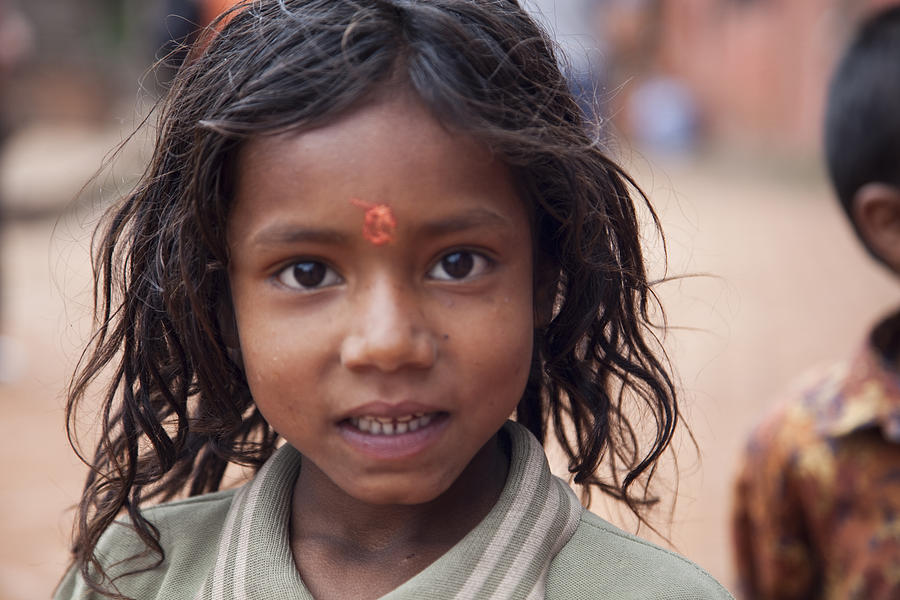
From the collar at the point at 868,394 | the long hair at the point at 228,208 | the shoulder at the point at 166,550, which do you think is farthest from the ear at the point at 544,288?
the collar at the point at 868,394

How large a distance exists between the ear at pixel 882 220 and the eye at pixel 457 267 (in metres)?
1.35

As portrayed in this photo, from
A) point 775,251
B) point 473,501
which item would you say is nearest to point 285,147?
point 473,501

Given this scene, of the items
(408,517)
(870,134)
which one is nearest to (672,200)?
(870,134)

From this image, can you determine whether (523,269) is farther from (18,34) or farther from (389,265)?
(18,34)

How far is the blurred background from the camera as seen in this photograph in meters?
3.55

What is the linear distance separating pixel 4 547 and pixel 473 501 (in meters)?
2.73

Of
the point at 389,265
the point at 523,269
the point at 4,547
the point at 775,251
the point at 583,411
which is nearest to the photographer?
the point at 389,265

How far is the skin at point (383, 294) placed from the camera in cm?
129

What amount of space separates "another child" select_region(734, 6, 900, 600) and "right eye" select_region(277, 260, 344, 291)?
4.61 feet

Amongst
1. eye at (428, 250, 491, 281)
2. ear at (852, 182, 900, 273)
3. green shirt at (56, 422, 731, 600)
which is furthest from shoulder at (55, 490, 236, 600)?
ear at (852, 182, 900, 273)

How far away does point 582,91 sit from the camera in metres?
1.69

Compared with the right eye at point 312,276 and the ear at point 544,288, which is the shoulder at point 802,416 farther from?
the right eye at point 312,276

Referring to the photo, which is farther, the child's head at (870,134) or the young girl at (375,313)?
the child's head at (870,134)

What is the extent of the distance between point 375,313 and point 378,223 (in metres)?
0.10
